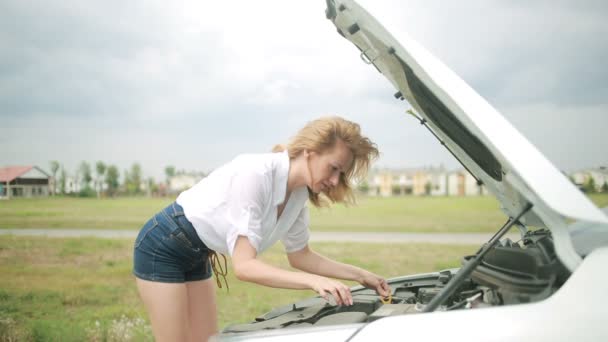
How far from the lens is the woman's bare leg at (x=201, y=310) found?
1.98 m

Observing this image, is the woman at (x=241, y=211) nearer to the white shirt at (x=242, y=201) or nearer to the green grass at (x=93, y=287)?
the white shirt at (x=242, y=201)

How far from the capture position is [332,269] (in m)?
2.09

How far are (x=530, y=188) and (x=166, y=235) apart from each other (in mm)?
1225

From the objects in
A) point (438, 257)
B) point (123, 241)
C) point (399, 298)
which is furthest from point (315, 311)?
point (123, 241)

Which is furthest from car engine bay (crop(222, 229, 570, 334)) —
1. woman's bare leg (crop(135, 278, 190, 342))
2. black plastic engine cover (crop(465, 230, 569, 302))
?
woman's bare leg (crop(135, 278, 190, 342))

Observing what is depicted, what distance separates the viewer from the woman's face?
1.71 metres

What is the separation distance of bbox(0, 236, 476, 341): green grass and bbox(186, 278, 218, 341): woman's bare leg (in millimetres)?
2444

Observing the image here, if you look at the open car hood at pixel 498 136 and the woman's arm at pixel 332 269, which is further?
the woman's arm at pixel 332 269

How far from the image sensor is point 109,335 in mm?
4242

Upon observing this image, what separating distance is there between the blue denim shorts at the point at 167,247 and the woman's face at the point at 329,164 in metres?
0.49

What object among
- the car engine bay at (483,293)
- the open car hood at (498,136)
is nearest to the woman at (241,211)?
the car engine bay at (483,293)

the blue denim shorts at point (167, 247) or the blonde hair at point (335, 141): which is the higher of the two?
the blonde hair at point (335, 141)

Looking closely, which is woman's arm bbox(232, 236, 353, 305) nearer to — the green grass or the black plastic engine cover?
the black plastic engine cover

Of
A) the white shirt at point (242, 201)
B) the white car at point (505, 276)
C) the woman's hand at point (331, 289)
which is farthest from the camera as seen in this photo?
the white shirt at point (242, 201)
